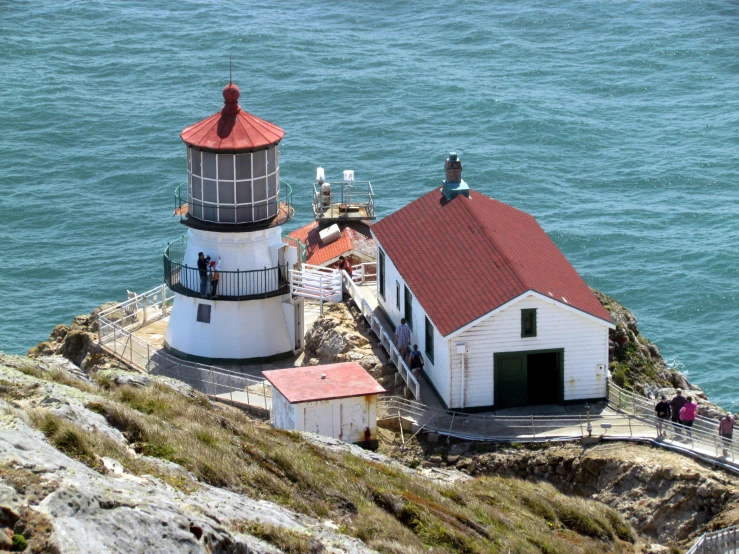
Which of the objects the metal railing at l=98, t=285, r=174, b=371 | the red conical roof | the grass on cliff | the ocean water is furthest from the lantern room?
the ocean water

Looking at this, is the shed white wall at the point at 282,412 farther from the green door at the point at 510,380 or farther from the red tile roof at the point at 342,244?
the red tile roof at the point at 342,244

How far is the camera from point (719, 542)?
1981 cm

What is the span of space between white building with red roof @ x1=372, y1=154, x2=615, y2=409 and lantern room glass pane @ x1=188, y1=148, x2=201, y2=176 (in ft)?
17.0

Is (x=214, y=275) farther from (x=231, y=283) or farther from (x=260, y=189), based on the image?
(x=260, y=189)

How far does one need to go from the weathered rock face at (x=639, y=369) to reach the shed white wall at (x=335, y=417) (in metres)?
6.45

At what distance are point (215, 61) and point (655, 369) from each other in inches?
2036

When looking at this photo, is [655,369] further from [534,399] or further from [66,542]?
[66,542]

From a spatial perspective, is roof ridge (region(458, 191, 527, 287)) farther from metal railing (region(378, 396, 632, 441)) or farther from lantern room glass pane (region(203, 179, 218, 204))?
lantern room glass pane (region(203, 179, 218, 204))

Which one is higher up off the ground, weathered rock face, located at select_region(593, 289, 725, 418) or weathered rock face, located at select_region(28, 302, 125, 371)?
weathered rock face, located at select_region(593, 289, 725, 418)

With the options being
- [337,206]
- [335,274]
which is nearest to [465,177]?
[337,206]

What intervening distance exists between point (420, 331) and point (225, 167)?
19.3 ft

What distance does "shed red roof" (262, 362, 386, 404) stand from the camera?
2512 centimetres

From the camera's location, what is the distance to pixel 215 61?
3059 inches

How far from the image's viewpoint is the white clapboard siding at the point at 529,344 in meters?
26.2
